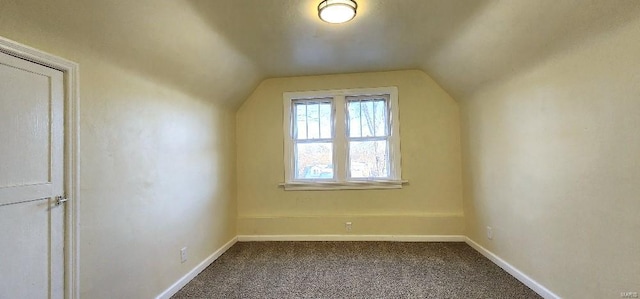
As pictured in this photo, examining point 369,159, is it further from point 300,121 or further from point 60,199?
point 60,199

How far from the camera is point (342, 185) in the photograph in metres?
4.21

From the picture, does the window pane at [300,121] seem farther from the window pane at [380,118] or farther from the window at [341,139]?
the window pane at [380,118]

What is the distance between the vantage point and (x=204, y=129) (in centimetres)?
341

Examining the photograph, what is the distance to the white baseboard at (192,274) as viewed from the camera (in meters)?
2.55

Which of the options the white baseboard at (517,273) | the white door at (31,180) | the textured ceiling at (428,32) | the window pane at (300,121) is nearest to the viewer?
the white door at (31,180)

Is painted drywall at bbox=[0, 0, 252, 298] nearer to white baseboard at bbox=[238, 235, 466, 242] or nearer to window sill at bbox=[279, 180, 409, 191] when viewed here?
white baseboard at bbox=[238, 235, 466, 242]

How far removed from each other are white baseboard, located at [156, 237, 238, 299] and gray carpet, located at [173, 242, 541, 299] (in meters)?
0.06

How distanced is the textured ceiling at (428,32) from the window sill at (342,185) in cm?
147

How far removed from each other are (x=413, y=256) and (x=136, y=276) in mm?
2745

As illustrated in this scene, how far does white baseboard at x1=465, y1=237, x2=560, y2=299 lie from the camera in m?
2.38

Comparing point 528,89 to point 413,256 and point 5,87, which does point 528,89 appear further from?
point 5,87

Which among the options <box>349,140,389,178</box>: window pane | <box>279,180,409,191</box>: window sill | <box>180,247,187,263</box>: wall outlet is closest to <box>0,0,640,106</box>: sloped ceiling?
<box>349,140,389,178</box>: window pane

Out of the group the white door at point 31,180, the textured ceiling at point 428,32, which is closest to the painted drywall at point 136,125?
the white door at point 31,180

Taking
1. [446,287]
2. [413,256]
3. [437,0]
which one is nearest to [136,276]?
[446,287]
